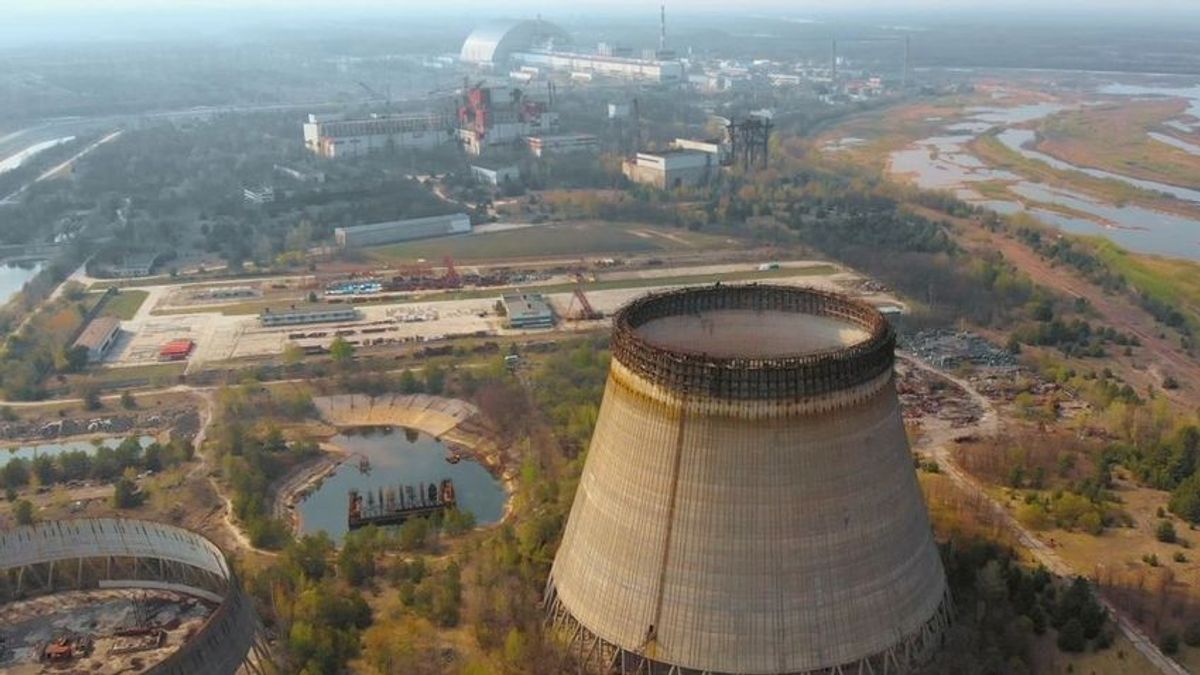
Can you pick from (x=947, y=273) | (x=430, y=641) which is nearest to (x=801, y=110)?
(x=947, y=273)

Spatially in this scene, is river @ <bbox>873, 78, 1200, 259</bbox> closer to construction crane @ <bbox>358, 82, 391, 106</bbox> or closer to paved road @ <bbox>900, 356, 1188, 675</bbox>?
paved road @ <bbox>900, 356, 1188, 675</bbox>

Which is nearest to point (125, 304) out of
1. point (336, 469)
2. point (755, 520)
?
point (336, 469)

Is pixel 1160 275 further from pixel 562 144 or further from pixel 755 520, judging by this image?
pixel 562 144

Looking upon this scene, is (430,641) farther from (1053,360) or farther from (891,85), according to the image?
(891,85)

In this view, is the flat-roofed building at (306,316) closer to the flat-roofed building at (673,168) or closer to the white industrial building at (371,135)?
the flat-roofed building at (673,168)

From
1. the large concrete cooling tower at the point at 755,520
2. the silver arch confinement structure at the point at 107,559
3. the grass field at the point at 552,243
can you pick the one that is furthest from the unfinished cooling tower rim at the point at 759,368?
the grass field at the point at 552,243

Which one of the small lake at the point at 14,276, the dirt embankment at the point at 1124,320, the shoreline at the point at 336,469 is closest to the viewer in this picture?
the shoreline at the point at 336,469

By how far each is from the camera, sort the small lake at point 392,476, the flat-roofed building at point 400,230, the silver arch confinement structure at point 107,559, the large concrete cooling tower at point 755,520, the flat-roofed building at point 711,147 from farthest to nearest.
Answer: the flat-roofed building at point 711,147 → the flat-roofed building at point 400,230 → the small lake at point 392,476 → the silver arch confinement structure at point 107,559 → the large concrete cooling tower at point 755,520
